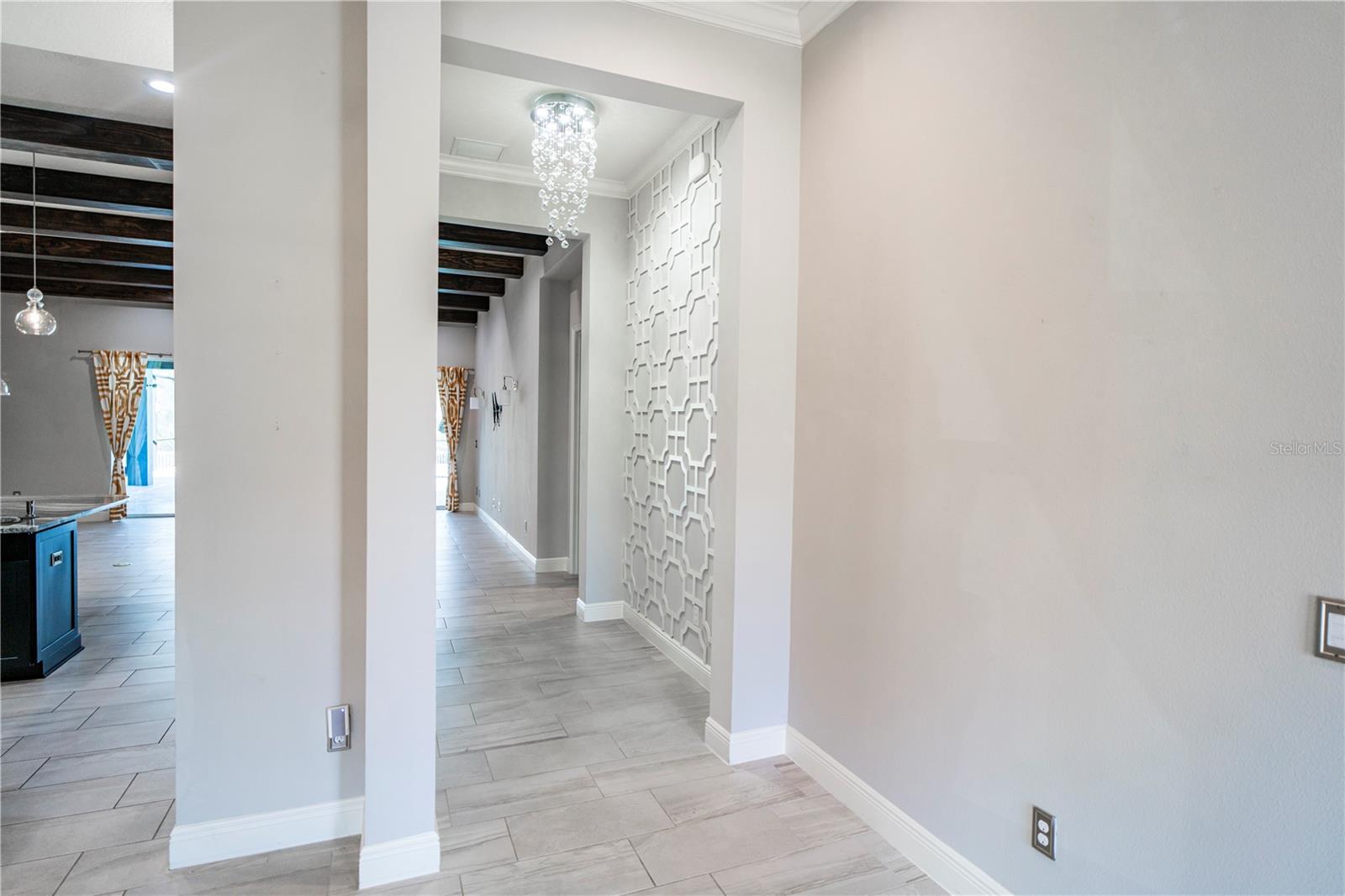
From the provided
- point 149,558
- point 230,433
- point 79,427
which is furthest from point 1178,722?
point 79,427

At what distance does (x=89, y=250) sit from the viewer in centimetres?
650

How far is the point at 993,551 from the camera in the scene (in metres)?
1.90

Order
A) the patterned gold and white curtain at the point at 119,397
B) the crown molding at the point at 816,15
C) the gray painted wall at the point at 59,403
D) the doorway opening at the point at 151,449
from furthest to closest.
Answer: the doorway opening at the point at 151,449, the patterned gold and white curtain at the point at 119,397, the gray painted wall at the point at 59,403, the crown molding at the point at 816,15

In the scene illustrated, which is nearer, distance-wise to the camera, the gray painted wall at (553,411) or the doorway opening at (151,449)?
the gray painted wall at (553,411)

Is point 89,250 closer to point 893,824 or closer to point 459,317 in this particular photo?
point 459,317

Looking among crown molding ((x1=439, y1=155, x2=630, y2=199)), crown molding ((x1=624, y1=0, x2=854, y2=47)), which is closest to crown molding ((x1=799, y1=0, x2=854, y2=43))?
crown molding ((x1=624, y1=0, x2=854, y2=47))

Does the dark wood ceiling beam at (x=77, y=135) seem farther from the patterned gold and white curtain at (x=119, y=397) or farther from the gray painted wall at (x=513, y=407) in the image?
the patterned gold and white curtain at (x=119, y=397)

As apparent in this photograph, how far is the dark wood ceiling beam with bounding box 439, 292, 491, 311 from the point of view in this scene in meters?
9.40

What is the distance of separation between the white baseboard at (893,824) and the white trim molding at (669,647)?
87cm

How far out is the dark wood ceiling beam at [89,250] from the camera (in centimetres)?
642

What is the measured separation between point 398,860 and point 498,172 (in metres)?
3.96

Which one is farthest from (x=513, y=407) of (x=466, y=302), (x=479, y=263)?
(x=466, y=302)

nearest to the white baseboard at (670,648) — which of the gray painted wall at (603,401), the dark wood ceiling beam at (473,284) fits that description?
the gray painted wall at (603,401)

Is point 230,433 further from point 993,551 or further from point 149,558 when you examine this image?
point 149,558
